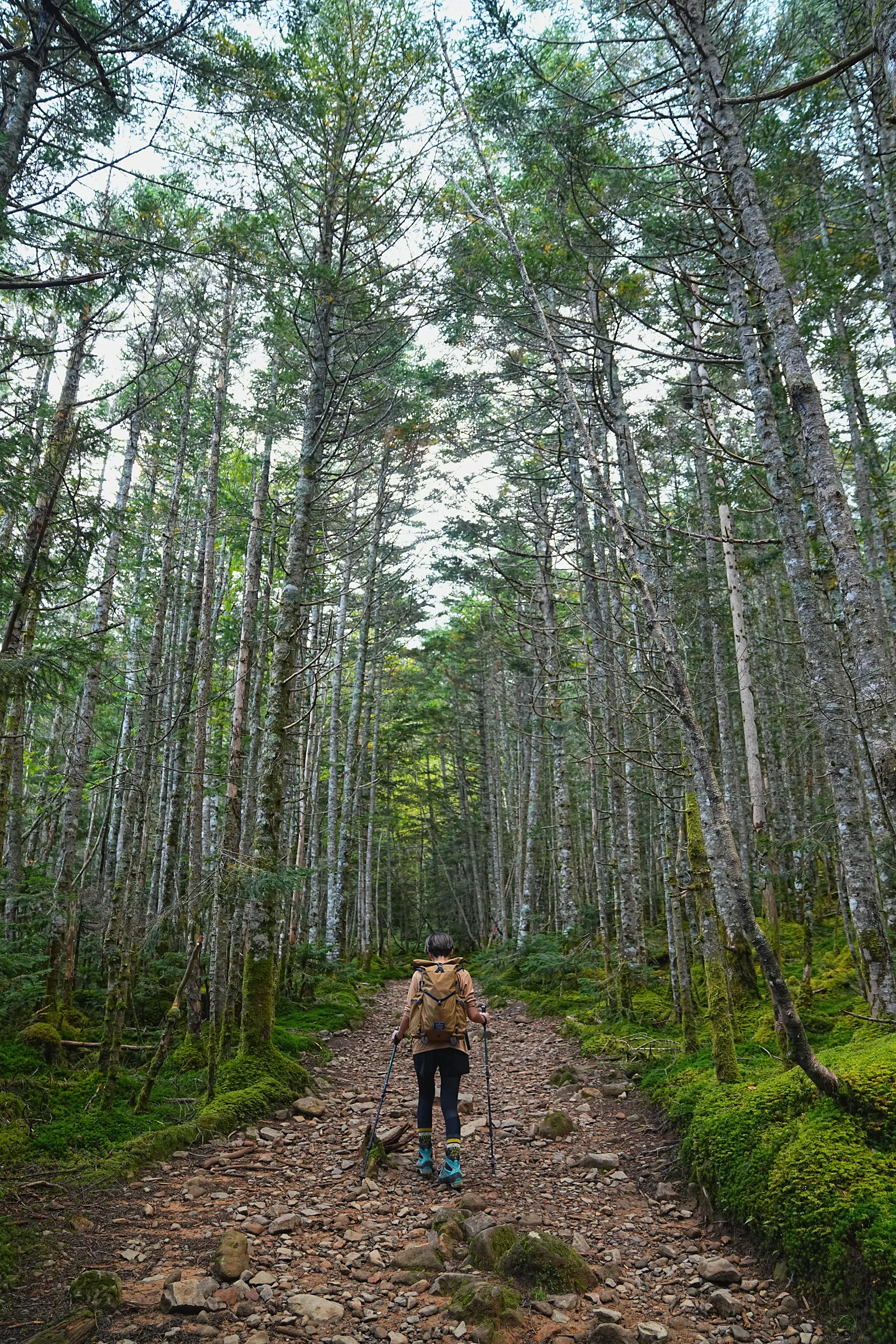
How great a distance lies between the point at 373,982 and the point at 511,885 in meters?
11.7

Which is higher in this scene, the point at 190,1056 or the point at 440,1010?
the point at 440,1010

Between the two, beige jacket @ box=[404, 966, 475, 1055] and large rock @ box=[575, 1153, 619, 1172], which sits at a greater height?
beige jacket @ box=[404, 966, 475, 1055]

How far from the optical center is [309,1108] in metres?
6.25

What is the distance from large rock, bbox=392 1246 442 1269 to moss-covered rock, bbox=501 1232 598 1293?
0.39 metres

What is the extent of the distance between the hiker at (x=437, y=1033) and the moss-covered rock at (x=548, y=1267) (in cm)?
148

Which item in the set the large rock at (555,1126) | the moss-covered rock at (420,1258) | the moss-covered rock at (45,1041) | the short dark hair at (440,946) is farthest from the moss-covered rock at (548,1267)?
the moss-covered rock at (45,1041)

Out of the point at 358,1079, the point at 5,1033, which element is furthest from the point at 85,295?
the point at 358,1079

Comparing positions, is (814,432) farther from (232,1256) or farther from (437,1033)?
(232,1256)

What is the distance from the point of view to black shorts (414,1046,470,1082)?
204 inches

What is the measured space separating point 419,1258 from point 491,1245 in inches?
15.5

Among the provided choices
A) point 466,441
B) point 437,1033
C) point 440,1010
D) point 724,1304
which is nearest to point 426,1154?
point 437,1033

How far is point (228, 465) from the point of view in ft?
54.9

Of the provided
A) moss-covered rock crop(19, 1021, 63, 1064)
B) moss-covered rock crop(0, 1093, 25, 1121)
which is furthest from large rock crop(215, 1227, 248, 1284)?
moss-covered rock crop(19, 1021, 63, 1064)

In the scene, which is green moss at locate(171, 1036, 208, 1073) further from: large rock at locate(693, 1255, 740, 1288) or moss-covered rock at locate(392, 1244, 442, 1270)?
large rock at locate(693, 1255, 740, 1288)
